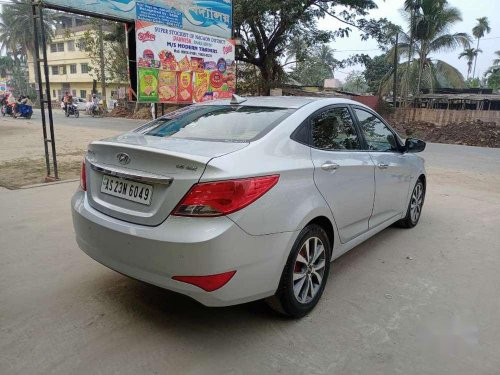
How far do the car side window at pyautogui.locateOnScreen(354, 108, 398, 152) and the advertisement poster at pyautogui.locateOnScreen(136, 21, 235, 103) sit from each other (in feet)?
15.8

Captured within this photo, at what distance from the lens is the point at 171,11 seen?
7883 millimetres

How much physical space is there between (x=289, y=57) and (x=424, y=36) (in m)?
8.54

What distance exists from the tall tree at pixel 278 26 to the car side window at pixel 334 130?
16.0m

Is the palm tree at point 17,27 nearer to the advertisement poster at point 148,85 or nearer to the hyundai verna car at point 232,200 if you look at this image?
the advertisement poster at point 148,85

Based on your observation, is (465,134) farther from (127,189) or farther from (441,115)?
(127,189)

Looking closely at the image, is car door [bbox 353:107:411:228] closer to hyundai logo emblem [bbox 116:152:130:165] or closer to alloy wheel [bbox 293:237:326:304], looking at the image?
alloy wheel [bbox 293:237:326:304]

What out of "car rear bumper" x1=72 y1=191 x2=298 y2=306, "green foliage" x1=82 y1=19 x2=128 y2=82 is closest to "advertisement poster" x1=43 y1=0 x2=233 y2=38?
"car rear bumper" x1=72 y1=191 x2=298 y2=306

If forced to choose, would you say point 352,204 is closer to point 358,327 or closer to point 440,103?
point 358,327

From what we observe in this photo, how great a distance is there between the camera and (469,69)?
6600 cm

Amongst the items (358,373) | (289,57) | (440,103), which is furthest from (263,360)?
(440,103)

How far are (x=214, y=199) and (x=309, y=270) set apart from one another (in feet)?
3.42

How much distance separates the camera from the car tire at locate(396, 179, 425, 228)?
4983 millimetres

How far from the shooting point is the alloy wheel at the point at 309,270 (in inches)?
114

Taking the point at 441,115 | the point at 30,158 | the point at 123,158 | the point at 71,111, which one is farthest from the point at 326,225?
the point at 71,111
